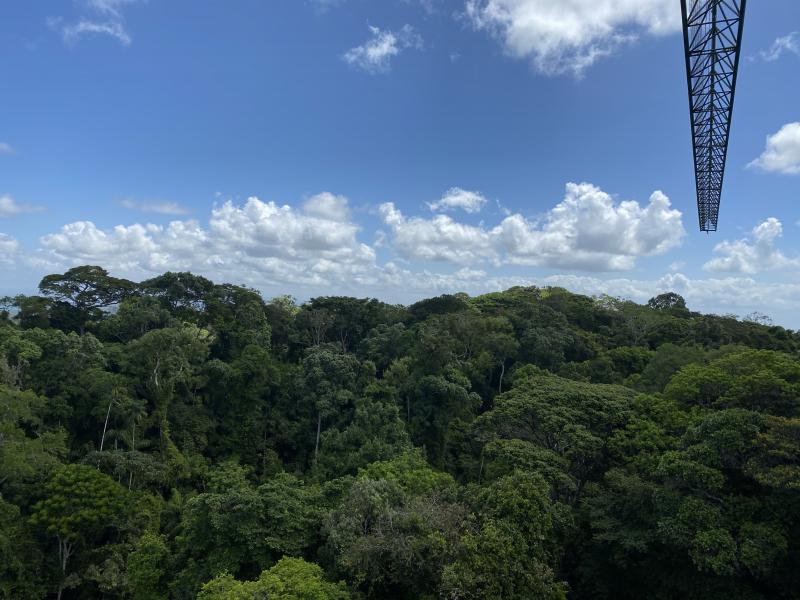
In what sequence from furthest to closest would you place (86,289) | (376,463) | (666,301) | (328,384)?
(666,301) → (86,289) → (328,384) → (376,463)

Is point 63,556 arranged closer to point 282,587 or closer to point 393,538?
point 282,587

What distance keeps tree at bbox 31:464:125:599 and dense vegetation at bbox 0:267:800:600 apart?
0.08m

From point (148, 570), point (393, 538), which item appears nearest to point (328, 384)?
point (148, 570)

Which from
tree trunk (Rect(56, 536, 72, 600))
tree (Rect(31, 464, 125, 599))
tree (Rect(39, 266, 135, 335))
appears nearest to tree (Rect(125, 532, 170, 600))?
tree (Rect(31, 464, 125, 599))

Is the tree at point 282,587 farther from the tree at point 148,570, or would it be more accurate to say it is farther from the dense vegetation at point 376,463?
the tree at point 148,570

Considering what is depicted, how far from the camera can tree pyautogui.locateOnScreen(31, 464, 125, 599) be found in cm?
1470

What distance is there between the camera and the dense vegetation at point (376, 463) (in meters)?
9.88

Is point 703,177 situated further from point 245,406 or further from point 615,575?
point 245,406

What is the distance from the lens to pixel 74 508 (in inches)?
587

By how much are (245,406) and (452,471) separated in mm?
12378

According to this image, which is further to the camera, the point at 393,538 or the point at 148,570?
the point at 148,570

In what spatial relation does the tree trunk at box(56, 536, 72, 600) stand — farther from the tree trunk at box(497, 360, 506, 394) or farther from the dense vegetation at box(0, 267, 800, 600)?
the tree trunk at box(497, 360, 506, 394)

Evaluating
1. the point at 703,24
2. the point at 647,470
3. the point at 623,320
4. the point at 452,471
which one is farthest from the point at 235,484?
the point at 623,320

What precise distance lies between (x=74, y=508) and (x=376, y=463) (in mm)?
10527
